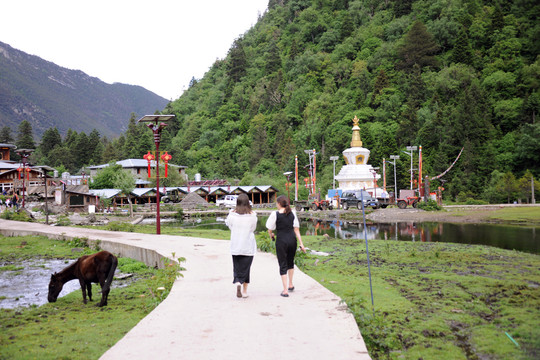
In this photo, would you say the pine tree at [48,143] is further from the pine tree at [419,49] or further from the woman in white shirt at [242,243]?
the woman in white shirt at [242,243]

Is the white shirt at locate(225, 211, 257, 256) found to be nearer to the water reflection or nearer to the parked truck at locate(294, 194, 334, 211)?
the water reflection

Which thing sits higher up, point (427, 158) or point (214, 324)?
point (427, 158)

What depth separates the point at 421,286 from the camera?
928cm

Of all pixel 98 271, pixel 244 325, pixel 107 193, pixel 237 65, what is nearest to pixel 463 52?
pixel 107 193

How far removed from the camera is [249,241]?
738 cm

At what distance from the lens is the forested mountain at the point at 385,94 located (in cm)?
5619

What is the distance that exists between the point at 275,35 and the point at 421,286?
473 ft

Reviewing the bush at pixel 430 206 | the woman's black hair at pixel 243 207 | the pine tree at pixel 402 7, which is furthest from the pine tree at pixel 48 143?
the woman's black hair at pixel 243 207

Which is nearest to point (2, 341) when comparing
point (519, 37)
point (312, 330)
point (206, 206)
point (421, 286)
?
point (312, 330)

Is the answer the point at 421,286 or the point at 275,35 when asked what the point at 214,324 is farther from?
the point at 275,35

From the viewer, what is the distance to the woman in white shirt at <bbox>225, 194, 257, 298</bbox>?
7273 mm

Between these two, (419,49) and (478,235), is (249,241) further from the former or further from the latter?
(419,49)

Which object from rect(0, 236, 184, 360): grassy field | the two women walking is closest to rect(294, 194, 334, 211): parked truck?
rect(0, 236, 184, 360): grassy field

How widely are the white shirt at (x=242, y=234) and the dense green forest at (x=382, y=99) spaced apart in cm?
4300
